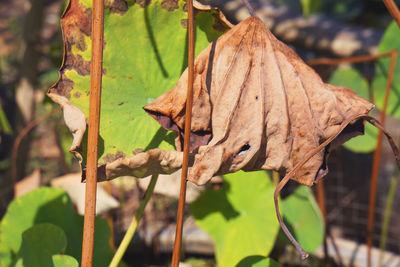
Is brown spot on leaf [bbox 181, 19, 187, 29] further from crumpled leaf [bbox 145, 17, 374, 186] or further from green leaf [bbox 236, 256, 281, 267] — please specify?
green leaf [bbox 236, 256, 281, 267]

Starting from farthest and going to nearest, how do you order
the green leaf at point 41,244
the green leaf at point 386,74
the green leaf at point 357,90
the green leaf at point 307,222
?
the green leaf at point 357,90, the green leaf at point 386,74, the green leaf at point 307,222, the green leaf at point 41,244

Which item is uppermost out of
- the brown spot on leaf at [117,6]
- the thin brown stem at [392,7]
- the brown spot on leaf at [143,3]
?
the thin brown stem at [392,7]

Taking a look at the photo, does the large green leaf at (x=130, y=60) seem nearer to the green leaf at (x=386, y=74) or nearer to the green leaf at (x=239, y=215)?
the green leaf at (x=239, y=215)

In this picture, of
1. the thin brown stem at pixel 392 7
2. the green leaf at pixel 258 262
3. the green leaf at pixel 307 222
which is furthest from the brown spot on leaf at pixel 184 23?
the green leaf at pixel 307 222

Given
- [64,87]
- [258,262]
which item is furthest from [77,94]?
[258,262]

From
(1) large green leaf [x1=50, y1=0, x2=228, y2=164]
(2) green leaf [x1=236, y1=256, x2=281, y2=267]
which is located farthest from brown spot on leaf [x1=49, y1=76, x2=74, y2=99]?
(2) green leaf [x1=236, y1=256, x2=281, y2=267]

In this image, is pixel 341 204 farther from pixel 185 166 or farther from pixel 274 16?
pixel 185 166
